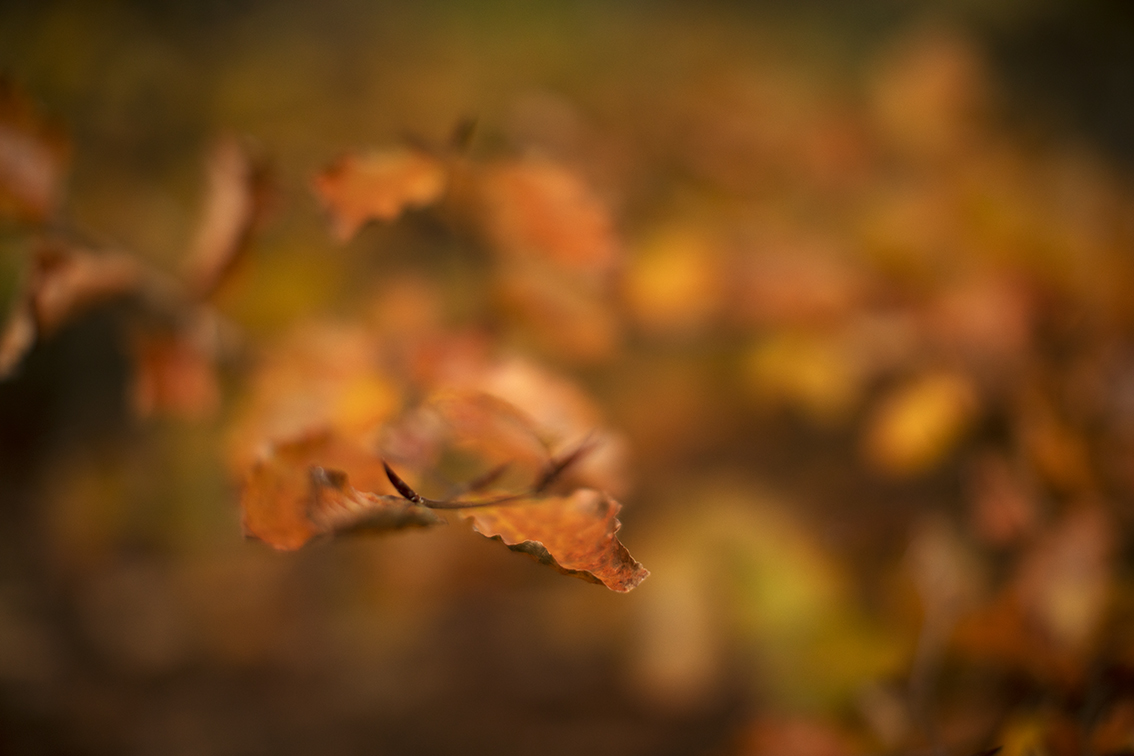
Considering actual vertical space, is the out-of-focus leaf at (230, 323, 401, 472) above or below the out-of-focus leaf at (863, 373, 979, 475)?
below

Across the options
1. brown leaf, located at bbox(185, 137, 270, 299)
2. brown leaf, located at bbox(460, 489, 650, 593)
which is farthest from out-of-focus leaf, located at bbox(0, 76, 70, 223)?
brown leaf, located at bbox(460, 489, 650, 593)

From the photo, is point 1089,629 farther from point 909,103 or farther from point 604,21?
point 604,21

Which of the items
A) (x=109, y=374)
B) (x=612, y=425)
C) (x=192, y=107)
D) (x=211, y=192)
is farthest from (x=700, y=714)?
(x=192, y=107)

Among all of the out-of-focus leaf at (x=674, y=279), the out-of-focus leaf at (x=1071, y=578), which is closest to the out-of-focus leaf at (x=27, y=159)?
the out-of-focus leaf at (x=674, y=279)

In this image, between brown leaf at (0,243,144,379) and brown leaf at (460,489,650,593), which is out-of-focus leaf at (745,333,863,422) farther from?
brown leaf at (0,243,144,379)

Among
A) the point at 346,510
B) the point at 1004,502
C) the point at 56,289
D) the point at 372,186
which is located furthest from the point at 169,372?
the point at 1004,502

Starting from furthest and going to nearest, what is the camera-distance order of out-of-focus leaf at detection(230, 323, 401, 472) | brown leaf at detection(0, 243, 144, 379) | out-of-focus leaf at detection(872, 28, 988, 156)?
out-of-focus leaf at detection(872, 28, 988, 156), out-of-focus leaf at detection(230, 323, 401, 472), brown leaf at detection(0, 243, 144, 379)
